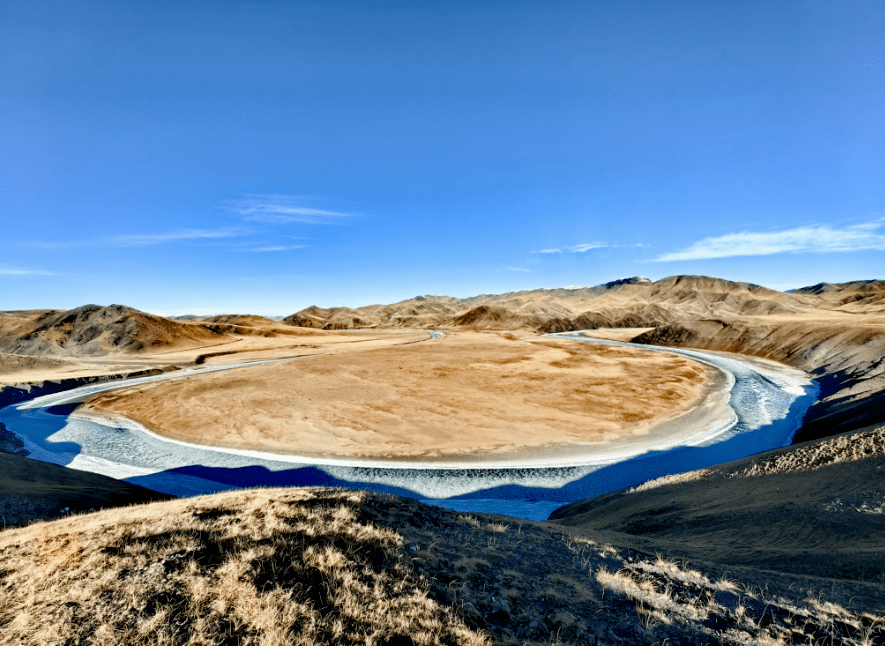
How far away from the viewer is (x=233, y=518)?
8.24 metres

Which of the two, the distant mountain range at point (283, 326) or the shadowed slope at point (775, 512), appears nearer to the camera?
the shadowed slope at point (775, 512)

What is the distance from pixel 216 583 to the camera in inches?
251

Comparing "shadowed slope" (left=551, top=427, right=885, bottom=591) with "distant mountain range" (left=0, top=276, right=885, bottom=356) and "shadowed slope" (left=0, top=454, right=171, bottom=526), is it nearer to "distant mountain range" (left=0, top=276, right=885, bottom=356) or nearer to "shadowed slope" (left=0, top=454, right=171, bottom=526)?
"shadowed slope" (left=0, top=454, right=171, bottom=526)

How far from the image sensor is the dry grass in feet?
18.2

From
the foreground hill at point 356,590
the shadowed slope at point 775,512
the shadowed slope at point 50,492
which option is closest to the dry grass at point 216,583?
the foreground hill at point 356,590

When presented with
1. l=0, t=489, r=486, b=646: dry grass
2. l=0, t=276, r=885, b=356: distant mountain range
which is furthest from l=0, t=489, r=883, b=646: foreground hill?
l=0, t=276, r=885, b=356: distant mountain range

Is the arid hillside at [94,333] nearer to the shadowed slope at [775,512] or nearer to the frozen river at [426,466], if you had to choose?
the frozen river at [426,466]

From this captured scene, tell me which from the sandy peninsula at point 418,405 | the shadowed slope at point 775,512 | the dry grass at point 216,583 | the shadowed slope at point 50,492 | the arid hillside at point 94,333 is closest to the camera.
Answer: the dry grass at point 216,583

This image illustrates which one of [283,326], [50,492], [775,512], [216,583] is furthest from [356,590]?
[283,326]

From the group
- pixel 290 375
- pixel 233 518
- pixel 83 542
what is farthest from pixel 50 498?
pixel 290 375

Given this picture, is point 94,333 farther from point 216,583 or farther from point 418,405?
point 216,583

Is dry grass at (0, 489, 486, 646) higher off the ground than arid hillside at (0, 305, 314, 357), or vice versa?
arid hillside at (0, 305, 314, 357)

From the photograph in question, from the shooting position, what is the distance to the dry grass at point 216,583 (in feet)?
18.2

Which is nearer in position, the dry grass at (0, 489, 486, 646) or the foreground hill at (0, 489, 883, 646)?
the dry grass at (0, 489, 486, 646)
